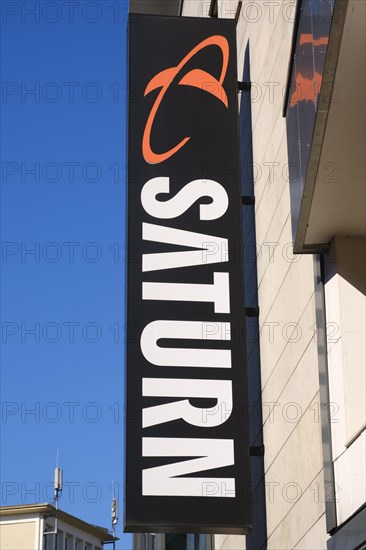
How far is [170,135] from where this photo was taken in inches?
493

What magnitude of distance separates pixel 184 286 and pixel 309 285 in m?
1.90

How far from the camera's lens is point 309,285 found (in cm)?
1027

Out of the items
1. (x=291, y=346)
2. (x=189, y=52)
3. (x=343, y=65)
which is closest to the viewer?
(x=343, y=65)

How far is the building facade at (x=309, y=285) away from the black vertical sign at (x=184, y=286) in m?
0.46

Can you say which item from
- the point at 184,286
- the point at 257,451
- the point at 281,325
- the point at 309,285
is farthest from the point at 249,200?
the point at 309,285

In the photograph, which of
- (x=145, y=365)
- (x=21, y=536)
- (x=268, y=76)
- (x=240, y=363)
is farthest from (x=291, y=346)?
(x=21, y=536)

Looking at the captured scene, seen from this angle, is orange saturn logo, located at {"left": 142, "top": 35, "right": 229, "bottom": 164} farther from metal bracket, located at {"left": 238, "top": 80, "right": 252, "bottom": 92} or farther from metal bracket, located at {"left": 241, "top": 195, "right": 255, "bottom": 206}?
metal bracket, located at {"left": 241, "top": 195, "right": 255, "bottom": 206}

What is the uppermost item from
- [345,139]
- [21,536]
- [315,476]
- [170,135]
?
[21,536]

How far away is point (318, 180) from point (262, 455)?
168 inches

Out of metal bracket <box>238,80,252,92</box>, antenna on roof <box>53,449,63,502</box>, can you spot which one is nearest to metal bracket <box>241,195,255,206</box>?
metal bracket <box>238,80,252,92</box>

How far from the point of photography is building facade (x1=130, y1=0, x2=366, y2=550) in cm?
816

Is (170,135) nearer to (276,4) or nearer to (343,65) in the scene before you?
(276,4)

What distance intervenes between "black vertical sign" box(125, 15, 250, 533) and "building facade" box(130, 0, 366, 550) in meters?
0.46

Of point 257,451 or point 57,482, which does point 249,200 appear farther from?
point 57,482
